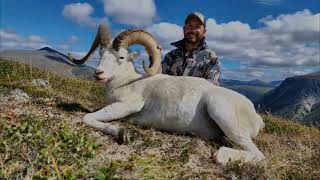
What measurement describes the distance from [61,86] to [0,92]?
4.59 metres

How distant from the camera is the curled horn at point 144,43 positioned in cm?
1148

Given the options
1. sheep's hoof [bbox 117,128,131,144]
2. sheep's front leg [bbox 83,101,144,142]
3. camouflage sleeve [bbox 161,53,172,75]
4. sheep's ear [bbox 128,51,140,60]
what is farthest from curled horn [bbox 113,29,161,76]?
camouflage sleeve [bbox 161,53,172,75]

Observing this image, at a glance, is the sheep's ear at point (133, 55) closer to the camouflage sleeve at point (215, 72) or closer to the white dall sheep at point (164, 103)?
the white dall sheep at point (164, 103)

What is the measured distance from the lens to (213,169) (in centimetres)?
846

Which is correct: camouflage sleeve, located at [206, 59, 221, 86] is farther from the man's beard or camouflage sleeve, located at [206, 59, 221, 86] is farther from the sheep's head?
the sheep's head

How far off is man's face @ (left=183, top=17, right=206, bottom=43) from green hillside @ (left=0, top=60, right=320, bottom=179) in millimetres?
3834

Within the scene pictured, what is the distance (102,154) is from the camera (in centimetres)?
839

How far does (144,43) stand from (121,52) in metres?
0.74

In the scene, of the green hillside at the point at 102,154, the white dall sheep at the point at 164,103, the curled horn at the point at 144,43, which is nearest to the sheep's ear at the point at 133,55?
the white dall sheep at the point at 164,103

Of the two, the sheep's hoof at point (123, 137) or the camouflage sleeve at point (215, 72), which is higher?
the camouflage sleeve at point (215, 72)

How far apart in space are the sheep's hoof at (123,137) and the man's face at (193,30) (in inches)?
208

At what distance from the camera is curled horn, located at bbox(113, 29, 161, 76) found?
37.7 feet

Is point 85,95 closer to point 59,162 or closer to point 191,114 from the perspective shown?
point 191,114

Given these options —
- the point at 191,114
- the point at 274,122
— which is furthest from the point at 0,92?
the point at 274,122
